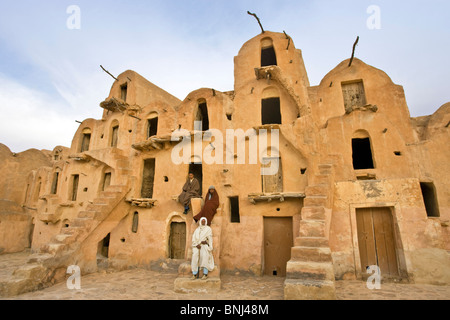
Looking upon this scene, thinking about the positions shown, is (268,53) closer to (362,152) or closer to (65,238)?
(362,152)

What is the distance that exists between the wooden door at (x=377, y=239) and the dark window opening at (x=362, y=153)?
3714 millimetres

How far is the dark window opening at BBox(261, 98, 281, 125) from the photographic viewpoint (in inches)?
559

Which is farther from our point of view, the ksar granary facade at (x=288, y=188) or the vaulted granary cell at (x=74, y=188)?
the vaulted granary cell at (x=74, y=188)

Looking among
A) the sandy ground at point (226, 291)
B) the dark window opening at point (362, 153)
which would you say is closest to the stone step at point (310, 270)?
the sandy ground at point (226, 291)

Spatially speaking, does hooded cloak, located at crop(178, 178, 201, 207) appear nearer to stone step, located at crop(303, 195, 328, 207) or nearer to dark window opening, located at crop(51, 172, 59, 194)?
stone step, located at crop(303, 195, 328, 207)

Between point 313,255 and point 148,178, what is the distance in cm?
1018

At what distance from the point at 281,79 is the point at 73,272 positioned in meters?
12.4

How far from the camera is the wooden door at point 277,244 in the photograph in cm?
1040

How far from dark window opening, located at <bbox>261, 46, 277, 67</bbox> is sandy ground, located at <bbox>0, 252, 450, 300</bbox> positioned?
11307 mm

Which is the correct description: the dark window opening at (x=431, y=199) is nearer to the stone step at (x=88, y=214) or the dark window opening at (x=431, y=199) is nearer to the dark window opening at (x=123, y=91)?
the stone step at (x=88, y=214)

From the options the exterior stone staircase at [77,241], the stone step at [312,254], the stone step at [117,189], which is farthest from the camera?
the stone step at [117,189]

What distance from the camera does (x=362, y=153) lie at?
1274cm

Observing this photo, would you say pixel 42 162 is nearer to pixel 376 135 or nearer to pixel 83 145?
pixel 83 145

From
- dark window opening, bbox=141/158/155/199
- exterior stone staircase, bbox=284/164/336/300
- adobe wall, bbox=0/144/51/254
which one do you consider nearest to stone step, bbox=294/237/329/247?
exterior stone staircase, bbox=284/164/336/300
